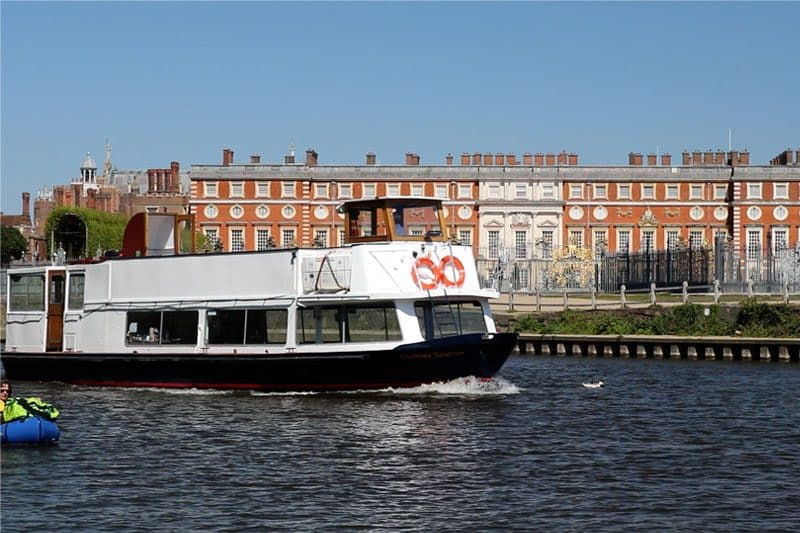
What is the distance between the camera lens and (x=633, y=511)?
20.0 m

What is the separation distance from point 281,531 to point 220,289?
50.2 ft

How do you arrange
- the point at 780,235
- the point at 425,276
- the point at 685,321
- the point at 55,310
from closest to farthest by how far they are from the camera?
1. the point at 425,276
2. the point at 55,310
3. the point at 685,321
4. the point at 780,235

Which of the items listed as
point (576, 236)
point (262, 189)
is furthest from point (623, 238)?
point (262, 189)

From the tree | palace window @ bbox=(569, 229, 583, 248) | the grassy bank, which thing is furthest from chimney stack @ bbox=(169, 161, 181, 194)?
the grassy bank

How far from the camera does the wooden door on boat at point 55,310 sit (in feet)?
118

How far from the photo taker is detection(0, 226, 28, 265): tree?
13289 cm

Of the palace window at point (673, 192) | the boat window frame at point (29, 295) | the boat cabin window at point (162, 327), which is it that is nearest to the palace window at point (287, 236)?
the palace window at point (673, 192)

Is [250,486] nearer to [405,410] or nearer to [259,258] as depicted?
[405,410]

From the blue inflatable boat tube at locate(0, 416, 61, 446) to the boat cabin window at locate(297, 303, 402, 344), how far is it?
28.1 ft

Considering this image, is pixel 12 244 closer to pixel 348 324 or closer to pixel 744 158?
pixel 744 158

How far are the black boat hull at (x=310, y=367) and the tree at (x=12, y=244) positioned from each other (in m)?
102

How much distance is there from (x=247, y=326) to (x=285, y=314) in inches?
45.2

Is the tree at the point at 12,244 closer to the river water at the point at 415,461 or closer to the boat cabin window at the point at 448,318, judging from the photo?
the river water at the point at 415,461

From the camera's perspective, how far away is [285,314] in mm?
32625
